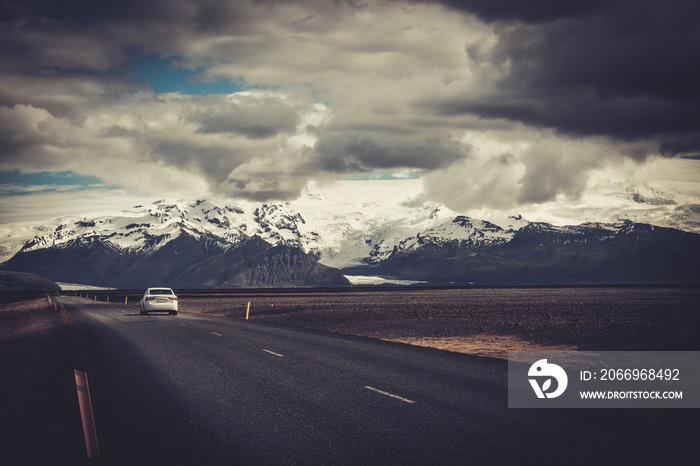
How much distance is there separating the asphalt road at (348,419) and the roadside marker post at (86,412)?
0.31m

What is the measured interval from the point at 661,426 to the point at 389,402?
4.53 metres

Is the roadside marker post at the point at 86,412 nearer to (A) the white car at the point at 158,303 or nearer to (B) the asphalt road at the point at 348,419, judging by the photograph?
(B) the asphalt road at the point at 348,419

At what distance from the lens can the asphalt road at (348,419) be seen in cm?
795

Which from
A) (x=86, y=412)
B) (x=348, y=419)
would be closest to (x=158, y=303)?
(x=348, y=419)

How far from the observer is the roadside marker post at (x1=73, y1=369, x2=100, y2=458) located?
25.0 feet

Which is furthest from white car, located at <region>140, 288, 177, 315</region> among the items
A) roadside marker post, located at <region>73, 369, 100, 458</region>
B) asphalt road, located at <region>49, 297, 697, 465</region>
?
roadside marker post, located at <region>73, 369, 100, 458</region>

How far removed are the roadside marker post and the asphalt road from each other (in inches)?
12.4

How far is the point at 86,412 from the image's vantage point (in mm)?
7754

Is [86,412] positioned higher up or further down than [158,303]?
higher up

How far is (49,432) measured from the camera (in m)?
9.67

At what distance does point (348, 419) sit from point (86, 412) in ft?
13.3

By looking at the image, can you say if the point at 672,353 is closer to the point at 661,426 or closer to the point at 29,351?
the point at 661,426

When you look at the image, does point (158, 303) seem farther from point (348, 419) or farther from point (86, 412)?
point (86, 412)

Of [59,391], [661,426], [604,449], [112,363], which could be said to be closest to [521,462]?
[604,449]
